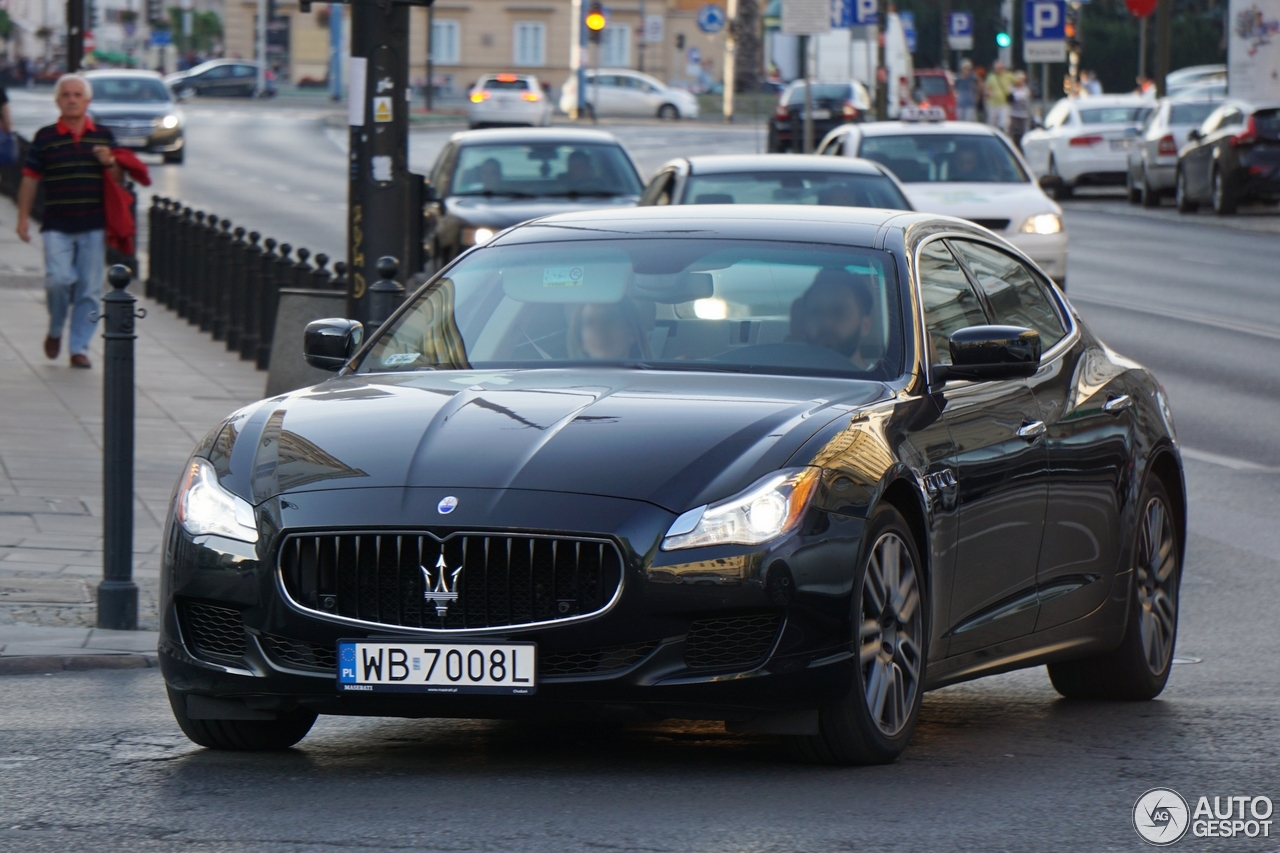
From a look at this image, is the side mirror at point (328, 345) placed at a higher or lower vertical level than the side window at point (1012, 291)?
lower

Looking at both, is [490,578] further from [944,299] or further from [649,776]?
[944,299]

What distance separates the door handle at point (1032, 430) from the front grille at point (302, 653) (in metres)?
2.11

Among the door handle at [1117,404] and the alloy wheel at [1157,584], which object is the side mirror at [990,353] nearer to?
the door handle at [1117,404]

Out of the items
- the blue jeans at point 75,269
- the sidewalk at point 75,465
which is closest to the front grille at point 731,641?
the sidewalk at point 75,465

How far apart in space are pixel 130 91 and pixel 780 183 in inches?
1282

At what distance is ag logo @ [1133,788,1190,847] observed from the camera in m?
5.40

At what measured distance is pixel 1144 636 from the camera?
7.51 metres

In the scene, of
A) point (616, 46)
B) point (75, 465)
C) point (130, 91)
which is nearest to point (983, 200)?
point (75, 465)

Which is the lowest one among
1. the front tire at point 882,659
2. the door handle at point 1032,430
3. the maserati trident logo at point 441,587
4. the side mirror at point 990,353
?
the front tire at point 882,659

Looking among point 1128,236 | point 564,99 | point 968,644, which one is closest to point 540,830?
point 968,644

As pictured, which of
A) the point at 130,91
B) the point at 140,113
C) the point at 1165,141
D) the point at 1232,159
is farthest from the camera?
the point at 130,91

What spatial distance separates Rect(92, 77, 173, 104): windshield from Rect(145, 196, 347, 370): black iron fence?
23575 millimetres

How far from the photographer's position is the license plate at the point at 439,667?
18.5ft

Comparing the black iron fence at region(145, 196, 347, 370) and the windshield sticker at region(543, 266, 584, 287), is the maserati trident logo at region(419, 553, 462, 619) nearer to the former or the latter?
the windshield sticker at region(543, 266, 584, 287)
